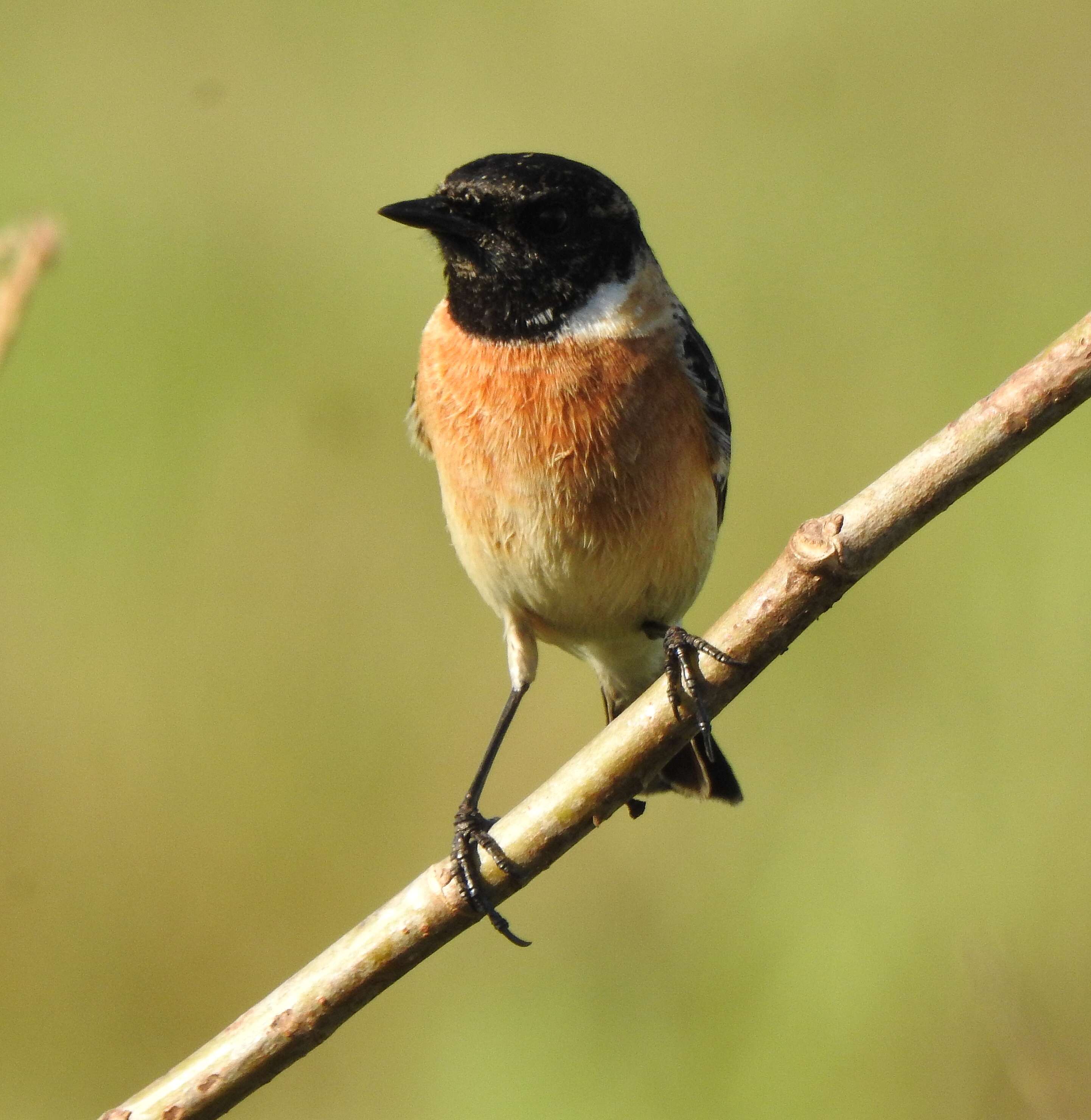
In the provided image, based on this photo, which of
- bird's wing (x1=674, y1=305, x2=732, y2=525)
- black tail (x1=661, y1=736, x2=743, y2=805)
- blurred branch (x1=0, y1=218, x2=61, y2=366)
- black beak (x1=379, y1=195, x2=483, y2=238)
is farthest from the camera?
black tail (x1=661, y1=736, x2=743, y2=805)

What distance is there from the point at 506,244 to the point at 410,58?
12.8 feet

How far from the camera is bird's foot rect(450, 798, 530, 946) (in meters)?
2.74

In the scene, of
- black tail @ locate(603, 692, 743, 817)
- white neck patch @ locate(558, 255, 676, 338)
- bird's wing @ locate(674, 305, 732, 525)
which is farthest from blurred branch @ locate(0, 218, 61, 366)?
black tail @ locate(603, 692, 743, 817)

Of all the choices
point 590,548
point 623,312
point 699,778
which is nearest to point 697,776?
point 699,778

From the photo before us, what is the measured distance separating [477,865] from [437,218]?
1.73 metres

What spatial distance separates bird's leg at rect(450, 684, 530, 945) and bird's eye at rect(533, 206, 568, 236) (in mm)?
1383

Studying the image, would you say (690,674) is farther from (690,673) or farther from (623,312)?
(623,312)

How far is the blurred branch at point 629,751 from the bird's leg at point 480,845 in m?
0.02

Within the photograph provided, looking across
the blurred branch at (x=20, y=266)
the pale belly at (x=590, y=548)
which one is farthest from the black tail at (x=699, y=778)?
the blurred branch at (x=20, y=266)

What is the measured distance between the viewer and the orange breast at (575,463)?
147 inches

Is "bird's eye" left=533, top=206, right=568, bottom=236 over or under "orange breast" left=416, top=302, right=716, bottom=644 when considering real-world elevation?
over

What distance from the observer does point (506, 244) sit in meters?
3.80

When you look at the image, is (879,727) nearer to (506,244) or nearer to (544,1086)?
(544,1086)

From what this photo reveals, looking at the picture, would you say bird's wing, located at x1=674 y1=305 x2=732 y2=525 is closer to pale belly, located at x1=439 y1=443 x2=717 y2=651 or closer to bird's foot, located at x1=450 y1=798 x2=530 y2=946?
pale belly, located at x1=439 y1=443 x2=717 y2=651
